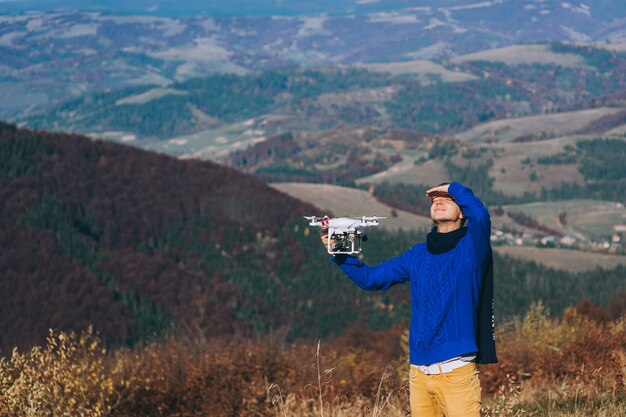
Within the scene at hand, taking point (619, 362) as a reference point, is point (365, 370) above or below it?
below

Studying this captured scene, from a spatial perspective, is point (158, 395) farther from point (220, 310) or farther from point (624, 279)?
A: point (624, 279)

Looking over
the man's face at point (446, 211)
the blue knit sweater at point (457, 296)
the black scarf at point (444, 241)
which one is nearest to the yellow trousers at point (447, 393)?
the blue knit sweater at point (457, 296)

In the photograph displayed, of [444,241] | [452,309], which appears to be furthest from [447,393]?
[444,241]

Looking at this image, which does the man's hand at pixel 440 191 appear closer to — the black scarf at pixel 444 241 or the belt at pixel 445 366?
the black scarf at pixel 444 241

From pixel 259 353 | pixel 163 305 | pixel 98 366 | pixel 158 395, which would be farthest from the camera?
pixel 163 305

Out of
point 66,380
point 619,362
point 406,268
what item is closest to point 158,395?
point 66,380

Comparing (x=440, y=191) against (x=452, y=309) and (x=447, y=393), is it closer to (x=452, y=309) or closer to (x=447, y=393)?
(x=452, y=309)

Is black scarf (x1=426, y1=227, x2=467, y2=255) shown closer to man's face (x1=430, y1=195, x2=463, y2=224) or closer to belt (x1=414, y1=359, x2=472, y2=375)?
man's face (x1=430, y1=195, x2=463, y2=224)

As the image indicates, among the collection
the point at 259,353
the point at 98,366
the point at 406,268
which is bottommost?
the point at 259,353
